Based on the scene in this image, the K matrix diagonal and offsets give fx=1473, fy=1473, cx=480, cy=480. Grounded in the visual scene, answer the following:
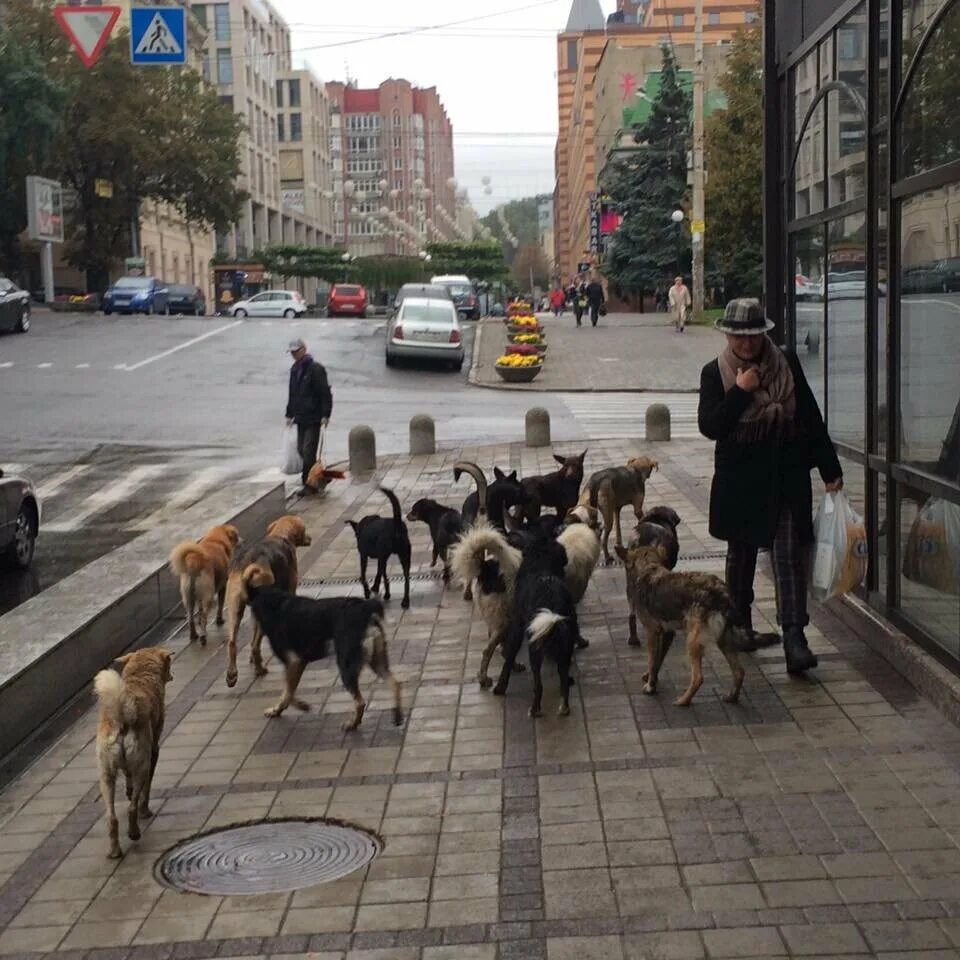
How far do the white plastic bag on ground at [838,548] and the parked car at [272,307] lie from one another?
54350mm

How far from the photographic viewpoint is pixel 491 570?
7.81 m

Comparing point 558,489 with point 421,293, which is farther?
point 421,293

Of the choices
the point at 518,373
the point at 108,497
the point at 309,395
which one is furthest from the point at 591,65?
the point at 108,497

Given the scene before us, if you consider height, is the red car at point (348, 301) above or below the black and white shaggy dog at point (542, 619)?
above

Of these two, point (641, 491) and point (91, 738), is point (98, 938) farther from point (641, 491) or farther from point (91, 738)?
point (641, 491)

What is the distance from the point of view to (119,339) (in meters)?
41.7

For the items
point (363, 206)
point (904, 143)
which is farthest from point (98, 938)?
point (363, 206)

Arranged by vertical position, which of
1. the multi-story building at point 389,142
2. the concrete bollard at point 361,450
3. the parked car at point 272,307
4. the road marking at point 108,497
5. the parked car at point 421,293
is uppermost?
the multi-story building at point 389,142

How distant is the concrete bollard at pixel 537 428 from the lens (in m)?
20.5

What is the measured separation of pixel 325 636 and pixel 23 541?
6890 mm

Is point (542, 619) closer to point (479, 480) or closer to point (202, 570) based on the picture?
point (202, 570)

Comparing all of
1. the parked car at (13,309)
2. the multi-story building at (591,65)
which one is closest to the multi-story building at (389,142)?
the multi-story building at (591,65)

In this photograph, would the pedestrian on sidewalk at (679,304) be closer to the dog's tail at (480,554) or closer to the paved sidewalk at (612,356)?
the paved sidewalk at (612,356)

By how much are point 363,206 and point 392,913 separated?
137 metres
